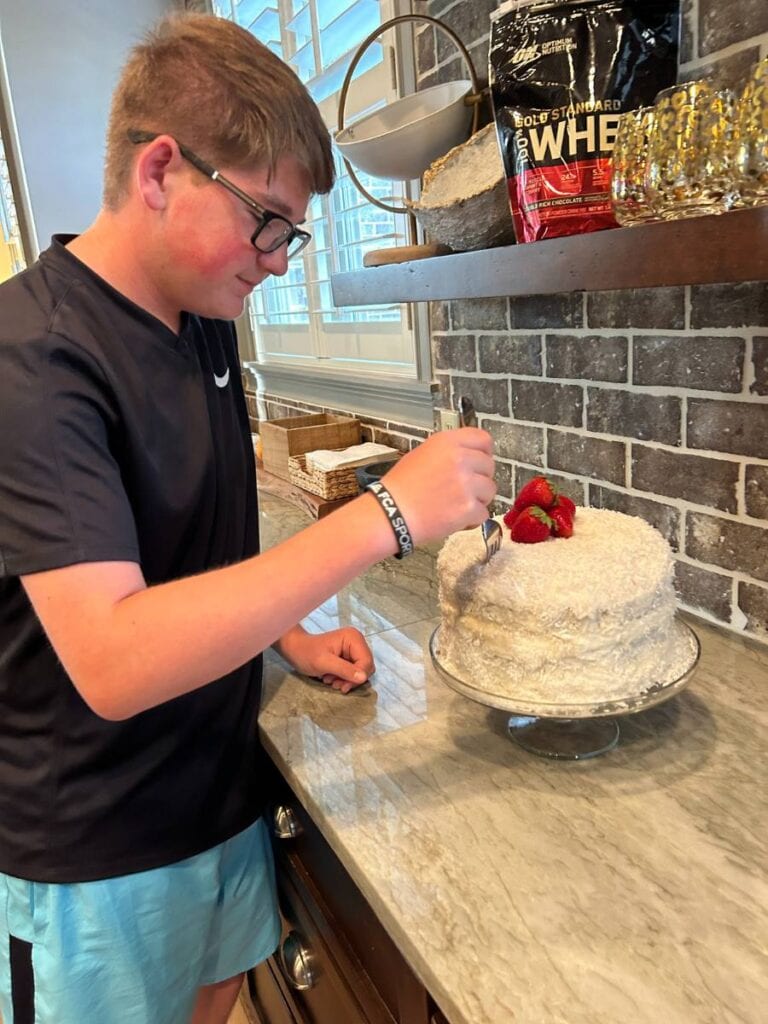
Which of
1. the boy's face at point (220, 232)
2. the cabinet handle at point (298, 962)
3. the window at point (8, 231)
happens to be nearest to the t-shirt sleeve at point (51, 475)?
the boy's face at point (220, 232)

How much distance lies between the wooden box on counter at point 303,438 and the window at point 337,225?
0.15m

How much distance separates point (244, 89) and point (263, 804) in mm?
866

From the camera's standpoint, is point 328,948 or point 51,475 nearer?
point 51,475

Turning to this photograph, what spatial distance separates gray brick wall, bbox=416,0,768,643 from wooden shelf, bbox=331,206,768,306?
255 mm

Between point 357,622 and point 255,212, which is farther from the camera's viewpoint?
point 357,622

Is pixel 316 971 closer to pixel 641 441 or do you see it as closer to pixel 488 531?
pixel 488 531

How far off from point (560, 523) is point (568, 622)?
0.16 metres

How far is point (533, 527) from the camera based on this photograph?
87 cm

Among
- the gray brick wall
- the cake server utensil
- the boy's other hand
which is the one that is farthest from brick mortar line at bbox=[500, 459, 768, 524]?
the boy's other hand

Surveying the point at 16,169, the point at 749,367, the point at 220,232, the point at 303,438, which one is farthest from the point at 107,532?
the point at 16,169

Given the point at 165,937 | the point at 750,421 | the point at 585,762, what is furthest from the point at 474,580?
the point at 165,937

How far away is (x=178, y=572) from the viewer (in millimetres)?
853

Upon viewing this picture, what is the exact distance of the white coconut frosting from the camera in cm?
77

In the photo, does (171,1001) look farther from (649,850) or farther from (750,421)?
(750,421)
